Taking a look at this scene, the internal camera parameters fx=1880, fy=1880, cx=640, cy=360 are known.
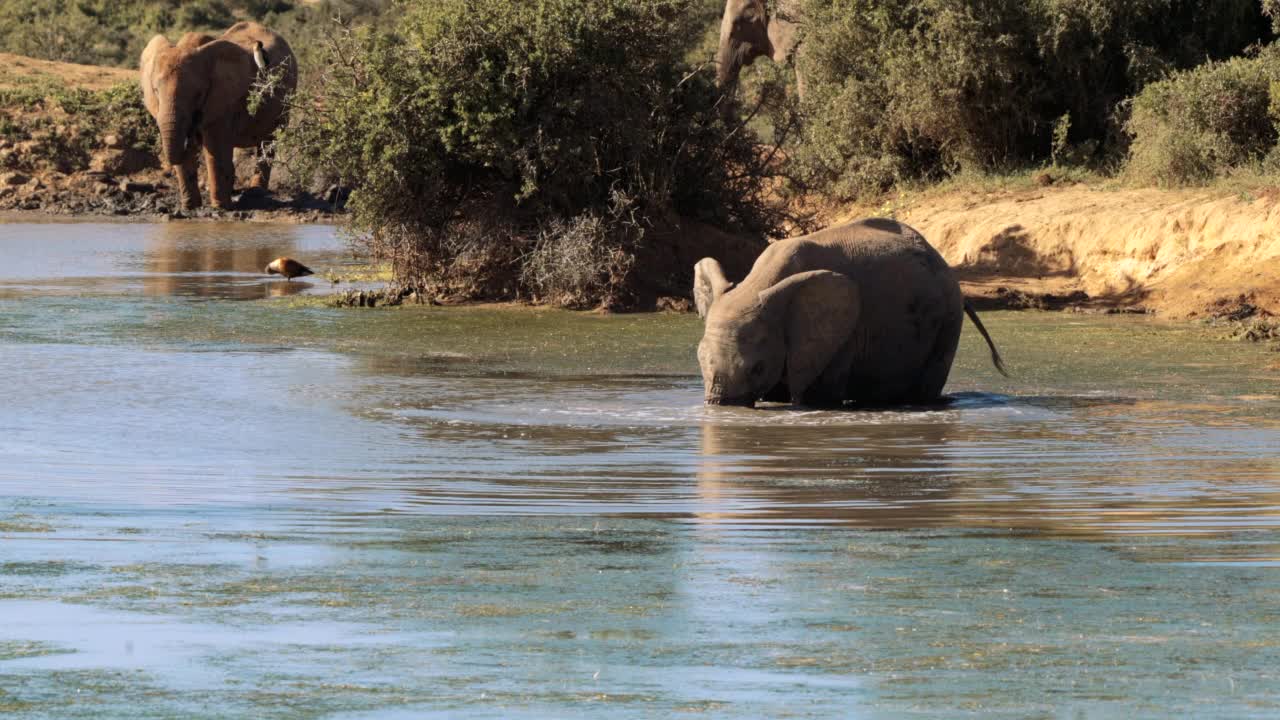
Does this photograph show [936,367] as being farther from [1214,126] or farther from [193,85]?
[193,85]

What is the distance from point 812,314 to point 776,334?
0.29 m

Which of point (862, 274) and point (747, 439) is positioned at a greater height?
point (862, 274)

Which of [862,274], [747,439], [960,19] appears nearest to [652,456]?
[747,439]

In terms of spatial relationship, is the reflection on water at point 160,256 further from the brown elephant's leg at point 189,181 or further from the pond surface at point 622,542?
the pond surface at point 622,542

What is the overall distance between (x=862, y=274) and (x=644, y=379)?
7.88ft

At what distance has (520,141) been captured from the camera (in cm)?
2194

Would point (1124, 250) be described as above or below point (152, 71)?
below

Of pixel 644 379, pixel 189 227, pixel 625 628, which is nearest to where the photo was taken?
pixel 625 628

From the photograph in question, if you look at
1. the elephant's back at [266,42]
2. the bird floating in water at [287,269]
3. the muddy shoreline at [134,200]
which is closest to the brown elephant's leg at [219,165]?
the muddy shoreline at [134,200]

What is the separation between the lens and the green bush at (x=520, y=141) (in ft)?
70.8

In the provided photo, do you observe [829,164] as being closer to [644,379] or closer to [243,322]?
[243,322]

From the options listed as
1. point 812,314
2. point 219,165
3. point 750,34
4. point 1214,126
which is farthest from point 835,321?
point 219,165

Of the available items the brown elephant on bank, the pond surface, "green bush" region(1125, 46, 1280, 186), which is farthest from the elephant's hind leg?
the brown elephant on bank

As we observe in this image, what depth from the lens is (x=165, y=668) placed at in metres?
5.87
